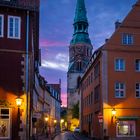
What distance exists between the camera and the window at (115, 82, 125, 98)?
191 feet

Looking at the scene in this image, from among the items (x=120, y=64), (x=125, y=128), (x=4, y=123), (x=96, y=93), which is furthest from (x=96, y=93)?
(x=4, y=123)

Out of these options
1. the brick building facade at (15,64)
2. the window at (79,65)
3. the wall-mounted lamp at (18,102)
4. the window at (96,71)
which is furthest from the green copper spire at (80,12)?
the wall-mounted lamp at (18,102)

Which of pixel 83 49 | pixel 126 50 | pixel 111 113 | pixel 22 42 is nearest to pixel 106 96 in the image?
pixel 111 113

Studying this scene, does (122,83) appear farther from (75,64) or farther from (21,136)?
(75,64)

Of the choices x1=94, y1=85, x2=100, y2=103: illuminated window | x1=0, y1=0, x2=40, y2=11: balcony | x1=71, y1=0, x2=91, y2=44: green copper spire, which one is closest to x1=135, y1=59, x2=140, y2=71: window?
x1=94, y1=85, x2=100, y2=103: illuminated window

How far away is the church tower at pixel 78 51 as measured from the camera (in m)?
170

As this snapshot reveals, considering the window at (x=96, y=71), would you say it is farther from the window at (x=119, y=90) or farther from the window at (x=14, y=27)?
the window at (x=14, y=27)

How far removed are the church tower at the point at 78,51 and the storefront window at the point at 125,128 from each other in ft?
361

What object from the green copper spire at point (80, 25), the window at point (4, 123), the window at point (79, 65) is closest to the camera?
the window at point (4, 123)

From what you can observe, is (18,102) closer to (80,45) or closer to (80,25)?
(80,25)

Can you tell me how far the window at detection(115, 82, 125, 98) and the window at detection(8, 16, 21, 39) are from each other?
23.2 meters

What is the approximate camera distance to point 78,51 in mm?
171250

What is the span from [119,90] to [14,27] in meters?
23.8

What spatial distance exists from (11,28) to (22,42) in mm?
1454
